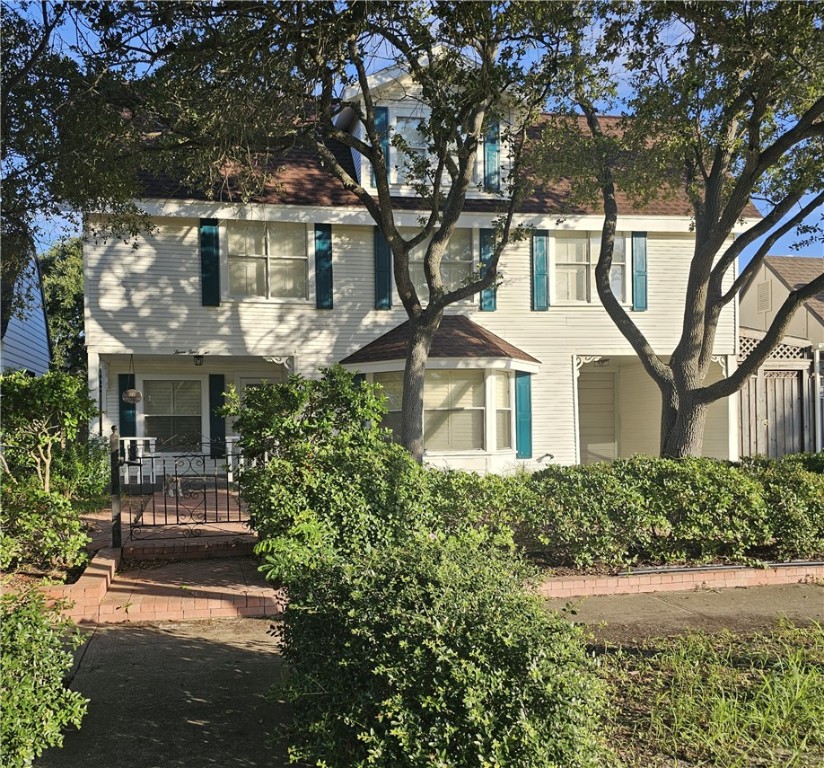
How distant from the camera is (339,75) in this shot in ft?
30.4

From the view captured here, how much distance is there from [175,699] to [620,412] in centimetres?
1576

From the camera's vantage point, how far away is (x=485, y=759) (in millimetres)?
2703

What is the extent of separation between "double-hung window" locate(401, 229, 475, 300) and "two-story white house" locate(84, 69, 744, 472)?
3 centimetres

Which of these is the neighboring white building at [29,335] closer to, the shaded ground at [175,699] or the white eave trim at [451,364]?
the white eave trim at [451,364]

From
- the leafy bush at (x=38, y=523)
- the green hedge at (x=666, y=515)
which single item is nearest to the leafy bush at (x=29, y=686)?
the leafy bush at (x=38, y=523)

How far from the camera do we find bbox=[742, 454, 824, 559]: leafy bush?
761 cm

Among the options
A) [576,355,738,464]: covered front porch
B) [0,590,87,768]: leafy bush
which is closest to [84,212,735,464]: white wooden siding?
[576,355,738,464]: covered front porch

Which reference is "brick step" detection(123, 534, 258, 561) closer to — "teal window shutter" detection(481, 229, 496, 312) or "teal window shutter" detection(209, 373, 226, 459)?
"teal window shutter" detection(209, 373, 226, 459)

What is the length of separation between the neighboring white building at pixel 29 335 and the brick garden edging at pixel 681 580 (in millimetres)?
12528

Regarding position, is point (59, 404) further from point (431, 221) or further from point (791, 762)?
point (791, 762)

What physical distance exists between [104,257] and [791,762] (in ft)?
43.9

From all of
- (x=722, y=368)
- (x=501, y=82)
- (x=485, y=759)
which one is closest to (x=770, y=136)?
(x=501, y=82)

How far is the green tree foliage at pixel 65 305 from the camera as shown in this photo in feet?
95.6

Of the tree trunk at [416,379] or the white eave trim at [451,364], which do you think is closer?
the tree trunk at [416,379]
